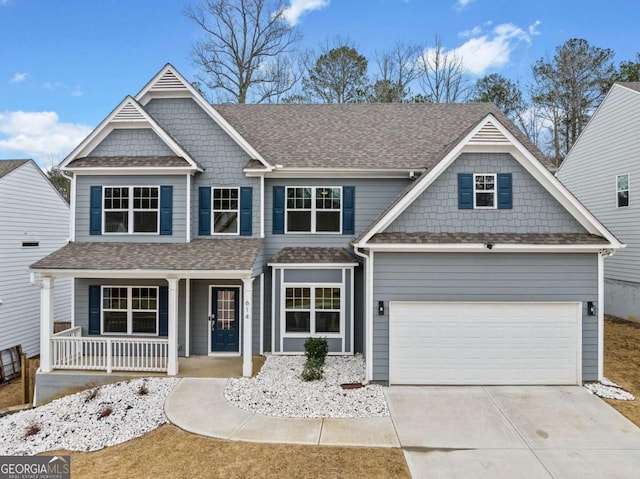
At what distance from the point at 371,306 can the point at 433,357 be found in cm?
204

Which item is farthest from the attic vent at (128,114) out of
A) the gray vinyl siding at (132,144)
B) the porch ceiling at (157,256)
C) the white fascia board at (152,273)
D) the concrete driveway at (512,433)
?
the concrete driveway at (512,433)

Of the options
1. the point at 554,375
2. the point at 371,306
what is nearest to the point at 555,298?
the point at 554,375

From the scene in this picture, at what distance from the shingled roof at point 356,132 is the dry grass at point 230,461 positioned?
27.1 feet

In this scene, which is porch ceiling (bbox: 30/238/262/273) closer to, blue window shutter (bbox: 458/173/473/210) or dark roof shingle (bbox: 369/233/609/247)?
dark roof shingle (bbox: 369/233/609/247)

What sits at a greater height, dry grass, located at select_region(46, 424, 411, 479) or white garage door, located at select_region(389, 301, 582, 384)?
white garage door, located at select_region(389, 301, 582, 384)

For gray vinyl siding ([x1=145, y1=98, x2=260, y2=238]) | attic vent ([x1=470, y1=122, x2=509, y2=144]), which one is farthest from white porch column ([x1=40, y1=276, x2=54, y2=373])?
attic vent ([x1=470, y1=122, x2=509, y2=144])

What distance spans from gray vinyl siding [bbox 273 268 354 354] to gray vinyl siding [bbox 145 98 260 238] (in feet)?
6.14

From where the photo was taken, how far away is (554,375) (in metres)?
9.29

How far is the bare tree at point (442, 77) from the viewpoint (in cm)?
2550

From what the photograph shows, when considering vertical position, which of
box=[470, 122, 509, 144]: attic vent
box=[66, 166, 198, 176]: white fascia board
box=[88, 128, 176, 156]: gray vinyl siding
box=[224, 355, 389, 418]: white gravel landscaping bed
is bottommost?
box=[224, 355, 389, 418]: white gravel landscaping bed

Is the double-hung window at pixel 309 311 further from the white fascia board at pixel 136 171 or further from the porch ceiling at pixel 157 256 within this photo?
the white fascia board at pixel 136 171

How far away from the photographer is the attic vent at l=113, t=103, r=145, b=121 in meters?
11.5

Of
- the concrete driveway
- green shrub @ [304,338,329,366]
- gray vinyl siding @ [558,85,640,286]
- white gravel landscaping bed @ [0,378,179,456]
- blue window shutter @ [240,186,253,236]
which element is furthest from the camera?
gray vinyl siding @ [558,85,640,286]

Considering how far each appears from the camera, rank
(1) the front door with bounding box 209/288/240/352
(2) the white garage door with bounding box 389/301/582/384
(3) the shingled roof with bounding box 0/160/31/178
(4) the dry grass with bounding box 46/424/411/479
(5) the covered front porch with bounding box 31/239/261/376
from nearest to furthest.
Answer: (4) the dry grass with bounding box 46/424/411/479, (2) the white garage door with bounding box 389/301/582/384, (5) the covered front porch with bounding box 31/239/261/376, (1) the front door with bounding box 209/288/240/352, (3) the shingled roof with bounding box 0/160/31/178
